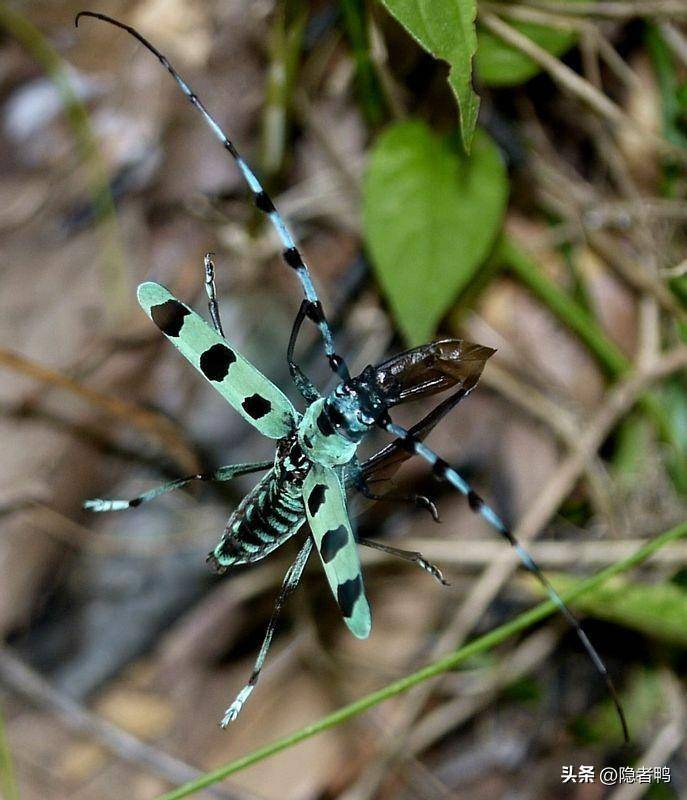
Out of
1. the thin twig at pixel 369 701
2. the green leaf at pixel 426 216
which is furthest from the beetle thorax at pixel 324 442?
the green leaf at pixel 426 216

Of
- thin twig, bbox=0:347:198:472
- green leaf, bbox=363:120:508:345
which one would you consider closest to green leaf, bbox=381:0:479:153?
green leaf, bbox=363:120:508:345

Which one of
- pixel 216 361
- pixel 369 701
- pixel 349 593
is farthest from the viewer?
pixel 369 701

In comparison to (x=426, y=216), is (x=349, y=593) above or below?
above

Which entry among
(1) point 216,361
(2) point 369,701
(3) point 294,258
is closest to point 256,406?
(1) point 216,361

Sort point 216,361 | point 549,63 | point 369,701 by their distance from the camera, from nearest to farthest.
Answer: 1. point 216,361
2. point 369,701
3. point 549,63

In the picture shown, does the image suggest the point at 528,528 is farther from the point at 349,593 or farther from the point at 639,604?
the point at 349,593

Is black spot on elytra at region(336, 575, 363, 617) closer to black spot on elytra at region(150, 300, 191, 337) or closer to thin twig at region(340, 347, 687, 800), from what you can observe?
black spot on elytra at region(150, 300, 191, 337)

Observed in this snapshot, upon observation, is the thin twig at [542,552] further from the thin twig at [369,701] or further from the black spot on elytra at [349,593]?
the black spot on elytra at [349,593]
